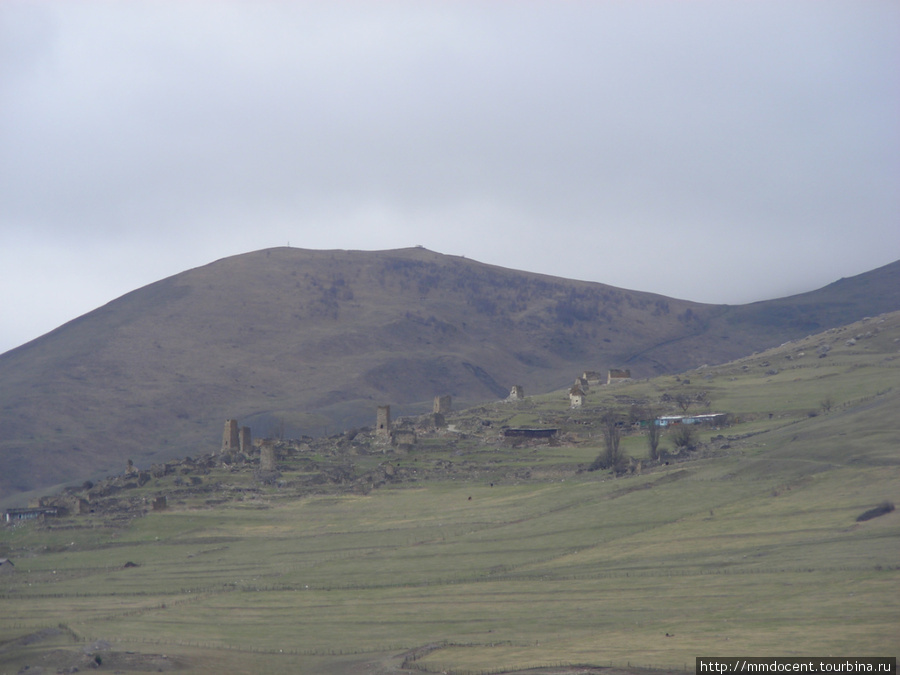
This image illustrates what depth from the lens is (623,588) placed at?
38781 mm

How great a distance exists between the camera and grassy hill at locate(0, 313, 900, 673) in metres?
31.6

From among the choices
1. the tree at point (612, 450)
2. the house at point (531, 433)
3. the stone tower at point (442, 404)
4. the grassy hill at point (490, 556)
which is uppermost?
the stone tower at point (442, 404)

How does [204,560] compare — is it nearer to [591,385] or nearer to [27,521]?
[27,521]

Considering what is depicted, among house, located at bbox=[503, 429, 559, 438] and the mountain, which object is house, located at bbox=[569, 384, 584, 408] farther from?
the mountain

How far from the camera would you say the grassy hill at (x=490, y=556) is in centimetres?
3161

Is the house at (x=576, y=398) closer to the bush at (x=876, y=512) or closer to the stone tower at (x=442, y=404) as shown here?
→ the stone tower at (x=442, y=404)

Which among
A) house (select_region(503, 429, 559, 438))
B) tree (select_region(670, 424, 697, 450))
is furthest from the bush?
house (select_region(503, 429, 559, 438))

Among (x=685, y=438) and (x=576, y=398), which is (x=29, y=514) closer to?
(x=685, y=438)

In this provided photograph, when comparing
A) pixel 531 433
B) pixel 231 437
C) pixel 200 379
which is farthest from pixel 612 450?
pixel 200 379

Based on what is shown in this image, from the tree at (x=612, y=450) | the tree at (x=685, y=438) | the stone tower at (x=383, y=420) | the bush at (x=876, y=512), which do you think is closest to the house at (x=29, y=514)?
the stone tower at (x=383, y=420)

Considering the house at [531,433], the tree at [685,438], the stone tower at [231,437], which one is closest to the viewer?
Answer: the tree at [685,438]

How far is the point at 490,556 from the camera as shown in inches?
1919

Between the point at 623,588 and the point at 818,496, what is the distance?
14.7m

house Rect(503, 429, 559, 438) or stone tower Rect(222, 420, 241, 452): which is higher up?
stone tower Rect(222, 420, 241, 452)
